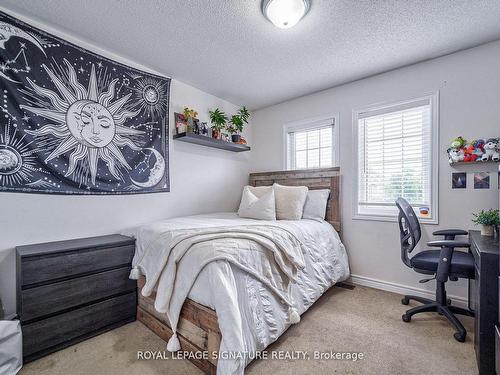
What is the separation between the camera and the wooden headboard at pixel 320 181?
2.86 meters

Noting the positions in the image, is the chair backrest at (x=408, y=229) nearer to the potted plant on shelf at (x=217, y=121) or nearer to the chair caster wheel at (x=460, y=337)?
the chair caster wheel at (x=460, y=337)

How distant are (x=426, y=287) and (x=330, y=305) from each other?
3.29 ft

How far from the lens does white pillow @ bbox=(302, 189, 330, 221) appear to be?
9.23 ft

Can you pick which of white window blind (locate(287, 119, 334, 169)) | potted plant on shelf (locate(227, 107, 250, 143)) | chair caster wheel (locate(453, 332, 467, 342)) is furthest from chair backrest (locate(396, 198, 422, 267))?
potted plant on shelf (locate(227, 107, 250, 143))

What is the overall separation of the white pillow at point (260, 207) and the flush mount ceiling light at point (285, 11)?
1.66 meters

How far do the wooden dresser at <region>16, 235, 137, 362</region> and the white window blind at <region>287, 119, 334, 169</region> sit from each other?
2.37 m

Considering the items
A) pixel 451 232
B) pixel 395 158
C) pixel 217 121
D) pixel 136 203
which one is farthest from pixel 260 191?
pixel 451 232

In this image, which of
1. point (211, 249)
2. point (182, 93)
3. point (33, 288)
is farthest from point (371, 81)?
point (33, 288)

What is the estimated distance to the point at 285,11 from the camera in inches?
65.8

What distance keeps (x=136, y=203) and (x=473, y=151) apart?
10.6 ft

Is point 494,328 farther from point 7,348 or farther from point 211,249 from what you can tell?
point 7,348

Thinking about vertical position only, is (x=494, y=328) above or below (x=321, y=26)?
below

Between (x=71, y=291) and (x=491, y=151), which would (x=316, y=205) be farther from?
(x=71, y=291)

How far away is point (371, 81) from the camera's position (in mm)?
2703
